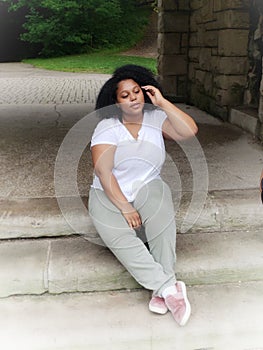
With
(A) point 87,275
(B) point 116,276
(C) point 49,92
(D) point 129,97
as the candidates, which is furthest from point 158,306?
Result: (C) point 49,92

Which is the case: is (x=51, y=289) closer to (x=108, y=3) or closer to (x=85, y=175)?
(x=85, y=175)

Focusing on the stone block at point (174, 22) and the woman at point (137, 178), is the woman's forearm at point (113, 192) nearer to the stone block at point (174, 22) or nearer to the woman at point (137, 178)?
the woman at point (137, 178)

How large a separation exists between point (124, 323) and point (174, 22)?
5.40 meters

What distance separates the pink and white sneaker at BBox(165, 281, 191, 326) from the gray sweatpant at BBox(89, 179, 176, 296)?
2.3 inches

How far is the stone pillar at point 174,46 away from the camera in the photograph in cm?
658

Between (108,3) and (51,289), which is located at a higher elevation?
(108,3)

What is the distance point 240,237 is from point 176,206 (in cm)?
43

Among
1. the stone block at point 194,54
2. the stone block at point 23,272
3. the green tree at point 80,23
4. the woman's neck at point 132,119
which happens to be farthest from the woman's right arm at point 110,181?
the green tree at point 80,23

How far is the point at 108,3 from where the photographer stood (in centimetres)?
1908

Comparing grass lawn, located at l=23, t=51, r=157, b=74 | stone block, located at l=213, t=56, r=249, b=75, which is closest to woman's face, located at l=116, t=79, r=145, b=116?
stone block, located at l=213, t=56, r=249, b=75

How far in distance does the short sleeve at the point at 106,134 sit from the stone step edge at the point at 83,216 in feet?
1.74

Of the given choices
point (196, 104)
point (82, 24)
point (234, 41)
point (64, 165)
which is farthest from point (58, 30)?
point (64, 165)

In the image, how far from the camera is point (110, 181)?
2320mm

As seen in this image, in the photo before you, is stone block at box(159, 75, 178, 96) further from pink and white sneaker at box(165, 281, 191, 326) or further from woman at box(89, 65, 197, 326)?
pink and white sneaker at box(165, 281, 191, 326)
